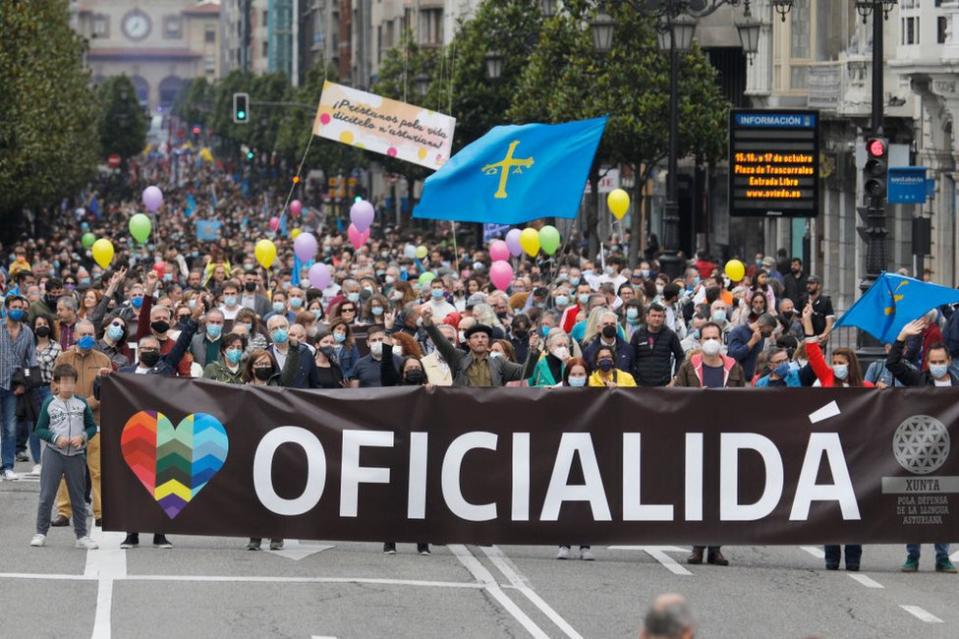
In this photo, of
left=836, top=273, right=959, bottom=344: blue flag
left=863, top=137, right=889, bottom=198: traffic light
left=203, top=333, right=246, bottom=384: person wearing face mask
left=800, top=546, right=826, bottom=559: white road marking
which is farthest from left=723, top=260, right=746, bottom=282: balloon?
left=203, top=333, right=246, bottom=384: person wearing face mask

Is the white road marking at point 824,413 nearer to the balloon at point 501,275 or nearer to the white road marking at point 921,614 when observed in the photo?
the white road marking at point 921,614

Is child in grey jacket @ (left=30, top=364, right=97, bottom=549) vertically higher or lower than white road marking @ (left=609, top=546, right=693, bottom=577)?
Answer: higher

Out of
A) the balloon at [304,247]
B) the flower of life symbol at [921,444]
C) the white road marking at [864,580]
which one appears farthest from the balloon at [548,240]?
the flower of life symbol at [921,444]

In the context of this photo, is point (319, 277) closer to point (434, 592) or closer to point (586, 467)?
point (586, 467)

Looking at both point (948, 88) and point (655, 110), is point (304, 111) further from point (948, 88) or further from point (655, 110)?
point (948, 88)

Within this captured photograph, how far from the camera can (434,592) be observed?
48.5 feet

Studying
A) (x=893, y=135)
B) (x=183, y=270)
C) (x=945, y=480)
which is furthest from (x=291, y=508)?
(x=893, y=135)

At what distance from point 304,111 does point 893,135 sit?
73791 millimetres

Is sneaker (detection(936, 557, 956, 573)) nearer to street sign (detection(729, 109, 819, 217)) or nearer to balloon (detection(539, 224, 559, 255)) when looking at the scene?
street sign (detection(729, 109, 819, 217))

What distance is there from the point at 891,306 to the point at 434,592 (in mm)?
4684

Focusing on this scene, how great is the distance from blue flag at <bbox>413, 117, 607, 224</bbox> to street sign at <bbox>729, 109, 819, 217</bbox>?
8252 mm

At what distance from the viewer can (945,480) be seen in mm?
15672

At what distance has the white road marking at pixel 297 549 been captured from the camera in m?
16.4

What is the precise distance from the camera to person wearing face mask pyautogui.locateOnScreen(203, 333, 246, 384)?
57.4 feet
